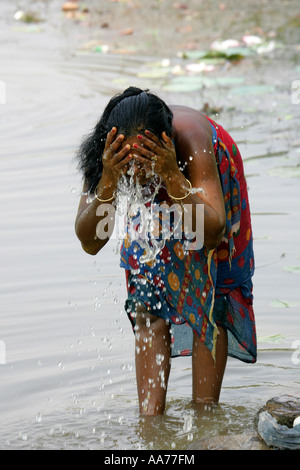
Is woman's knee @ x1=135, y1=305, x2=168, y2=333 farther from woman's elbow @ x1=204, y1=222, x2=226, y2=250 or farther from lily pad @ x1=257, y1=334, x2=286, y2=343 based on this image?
lily pad @ x1=257, y1=334, x2=286, y2=343

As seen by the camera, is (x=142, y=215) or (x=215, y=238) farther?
(x=142, y=215)

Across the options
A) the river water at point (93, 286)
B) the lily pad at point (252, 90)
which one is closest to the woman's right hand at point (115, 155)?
the river water at point (93, 286)

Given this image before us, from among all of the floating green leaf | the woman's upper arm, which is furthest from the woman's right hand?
the floating green leaf

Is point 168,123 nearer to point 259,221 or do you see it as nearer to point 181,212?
point 181,212

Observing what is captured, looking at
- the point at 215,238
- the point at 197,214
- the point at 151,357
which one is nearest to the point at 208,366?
the point at 151,357

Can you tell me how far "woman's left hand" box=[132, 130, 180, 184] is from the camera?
2.96 meters

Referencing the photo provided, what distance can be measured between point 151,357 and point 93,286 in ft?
4.52

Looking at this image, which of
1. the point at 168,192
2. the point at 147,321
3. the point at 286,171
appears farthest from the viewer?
the point at 286,171

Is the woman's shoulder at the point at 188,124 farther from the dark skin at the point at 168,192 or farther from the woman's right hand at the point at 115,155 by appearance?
the woman's right hand at the point at 115,155

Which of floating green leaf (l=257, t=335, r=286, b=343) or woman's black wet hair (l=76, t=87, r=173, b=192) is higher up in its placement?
woman's black wet hair (l=76, t=87, r=173, b=192)

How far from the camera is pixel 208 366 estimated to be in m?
3.61

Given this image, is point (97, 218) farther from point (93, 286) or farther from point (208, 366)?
point (93, 286)

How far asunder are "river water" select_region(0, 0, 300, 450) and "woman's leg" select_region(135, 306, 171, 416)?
111 mm
